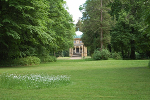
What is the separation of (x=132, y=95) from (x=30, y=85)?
3541 millimetres

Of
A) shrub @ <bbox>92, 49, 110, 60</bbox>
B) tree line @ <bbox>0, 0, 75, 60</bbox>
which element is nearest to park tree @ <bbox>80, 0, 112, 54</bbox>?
shrub @ <bbox>92, 49, 110, 60</bbox>

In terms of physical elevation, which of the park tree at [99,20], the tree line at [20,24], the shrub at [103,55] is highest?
the park tree at [99,20]

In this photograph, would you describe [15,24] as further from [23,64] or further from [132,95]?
[132,95]

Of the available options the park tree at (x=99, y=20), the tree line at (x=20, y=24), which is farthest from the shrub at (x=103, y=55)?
the tree line at (x=20, y=24)

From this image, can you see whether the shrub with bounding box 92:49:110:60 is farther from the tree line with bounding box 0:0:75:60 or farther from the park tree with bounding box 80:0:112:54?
the tree line with bounding box 0:0:75:60

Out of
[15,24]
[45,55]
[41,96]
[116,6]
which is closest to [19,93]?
[41,96]

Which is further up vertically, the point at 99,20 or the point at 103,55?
the point at 99,20

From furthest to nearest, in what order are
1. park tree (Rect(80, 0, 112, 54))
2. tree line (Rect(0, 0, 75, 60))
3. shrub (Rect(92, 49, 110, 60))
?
park tree (Rect(80, 0, 112, 54)) → shrub (Rect(92, 49, 110, 60)) → tree line (Rect(0, 0, 75, 60))

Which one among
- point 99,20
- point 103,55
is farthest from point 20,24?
point 99,20

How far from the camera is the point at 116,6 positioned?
14.8 m

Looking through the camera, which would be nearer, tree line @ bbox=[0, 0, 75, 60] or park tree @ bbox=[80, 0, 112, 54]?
tree line @ bbox=[0, 0, 75, 60]

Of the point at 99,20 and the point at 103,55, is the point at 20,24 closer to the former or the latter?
the point at 103,55

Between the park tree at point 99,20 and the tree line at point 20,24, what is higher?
the park tree at point 99,20

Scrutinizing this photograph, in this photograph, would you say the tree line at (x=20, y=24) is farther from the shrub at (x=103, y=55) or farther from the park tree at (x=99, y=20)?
the park tree at (x=99, y=20)
